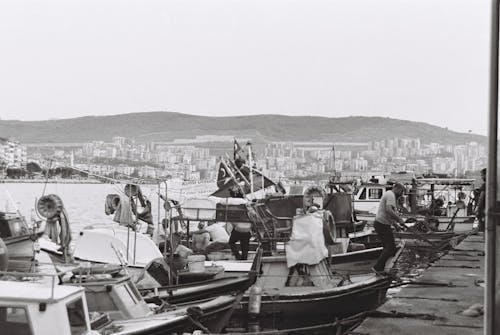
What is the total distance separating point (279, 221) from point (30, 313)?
9985mm

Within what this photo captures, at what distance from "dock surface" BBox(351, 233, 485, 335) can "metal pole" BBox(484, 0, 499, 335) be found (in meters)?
4.19

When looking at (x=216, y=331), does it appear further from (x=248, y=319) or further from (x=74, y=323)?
(x=74, y=323)

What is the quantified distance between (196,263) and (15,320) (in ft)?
22.0

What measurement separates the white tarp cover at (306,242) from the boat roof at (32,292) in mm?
5858

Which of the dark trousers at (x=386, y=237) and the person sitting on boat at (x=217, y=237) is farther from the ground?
the dark trousers at (x=386, y=237)

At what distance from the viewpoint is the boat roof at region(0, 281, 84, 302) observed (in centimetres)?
711

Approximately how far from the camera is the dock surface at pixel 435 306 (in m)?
7.46

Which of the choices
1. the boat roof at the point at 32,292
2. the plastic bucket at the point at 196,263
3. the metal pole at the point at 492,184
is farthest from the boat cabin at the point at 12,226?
the metal pole at the point at 492,184

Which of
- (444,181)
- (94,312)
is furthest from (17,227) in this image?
(444,181)

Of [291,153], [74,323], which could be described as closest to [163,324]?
[74,323]

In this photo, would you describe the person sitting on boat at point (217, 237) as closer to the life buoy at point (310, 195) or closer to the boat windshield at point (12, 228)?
the life buoy at point (310, 195)

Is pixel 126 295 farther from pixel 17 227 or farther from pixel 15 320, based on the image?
pixel 17 227

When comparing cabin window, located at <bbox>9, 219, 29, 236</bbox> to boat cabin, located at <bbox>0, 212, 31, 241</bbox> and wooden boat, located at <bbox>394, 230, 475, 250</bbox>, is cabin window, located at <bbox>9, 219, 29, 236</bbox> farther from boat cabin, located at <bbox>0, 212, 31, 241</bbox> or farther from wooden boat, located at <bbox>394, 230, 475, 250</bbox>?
wooden boat, located at <bbox>394, 230, 475, 250</bbox>

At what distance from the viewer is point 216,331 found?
36.8 feet
